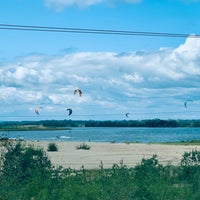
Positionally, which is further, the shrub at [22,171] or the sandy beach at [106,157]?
the sandy beach at [106,157]

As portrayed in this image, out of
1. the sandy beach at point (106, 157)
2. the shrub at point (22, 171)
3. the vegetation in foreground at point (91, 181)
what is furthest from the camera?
the sandy beach at point (106, 157)

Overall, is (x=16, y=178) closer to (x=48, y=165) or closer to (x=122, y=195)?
(x=48, y=165)

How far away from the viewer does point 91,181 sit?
60.6 feet

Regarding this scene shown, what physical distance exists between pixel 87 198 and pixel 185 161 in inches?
297

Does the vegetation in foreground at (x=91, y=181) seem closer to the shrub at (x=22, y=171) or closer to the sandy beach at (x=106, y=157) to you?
the shrub at (x=22, y=171)

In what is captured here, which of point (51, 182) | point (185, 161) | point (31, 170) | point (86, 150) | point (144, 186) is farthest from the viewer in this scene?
point (86, 150)

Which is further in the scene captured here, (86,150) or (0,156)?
(86,150)

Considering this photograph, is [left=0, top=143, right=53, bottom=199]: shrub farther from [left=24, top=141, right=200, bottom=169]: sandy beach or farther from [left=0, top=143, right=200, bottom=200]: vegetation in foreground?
[left=24, top=141, right=200, bottom=169]: sandy beach

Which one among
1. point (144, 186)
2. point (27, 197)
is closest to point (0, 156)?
point (27, 197)

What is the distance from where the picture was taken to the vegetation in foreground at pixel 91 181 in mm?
16094

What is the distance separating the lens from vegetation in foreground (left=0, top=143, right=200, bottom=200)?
16.1 m

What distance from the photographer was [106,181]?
17812 mm

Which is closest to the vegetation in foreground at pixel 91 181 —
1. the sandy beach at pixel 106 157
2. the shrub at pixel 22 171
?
the shrub at pixel 22 171

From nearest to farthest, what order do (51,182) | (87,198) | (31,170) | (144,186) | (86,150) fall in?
(87,198) < (144,186) < (51,182) < (31,170) < (86,150)
